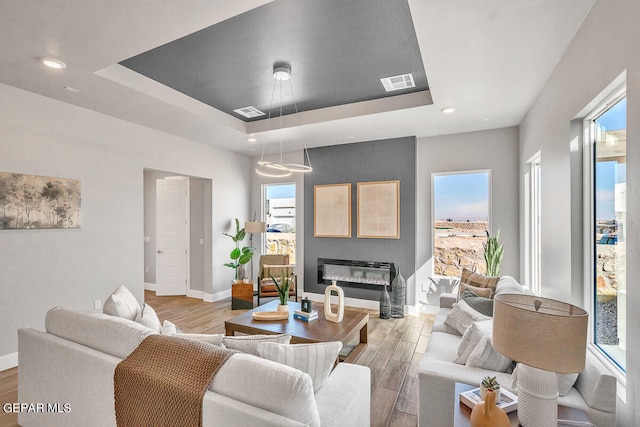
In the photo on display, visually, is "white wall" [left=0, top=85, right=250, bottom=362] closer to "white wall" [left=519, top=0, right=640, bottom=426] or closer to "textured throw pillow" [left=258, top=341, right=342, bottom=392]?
"textured throw pillow" [left=258, top=341, right=342, bottom=392]

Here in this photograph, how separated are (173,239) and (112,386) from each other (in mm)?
4881

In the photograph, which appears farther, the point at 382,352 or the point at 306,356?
the point at 382,352

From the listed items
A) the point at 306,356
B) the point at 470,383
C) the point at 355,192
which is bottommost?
the point at 470,383

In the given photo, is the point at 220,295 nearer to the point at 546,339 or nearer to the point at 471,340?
the point at 471,340

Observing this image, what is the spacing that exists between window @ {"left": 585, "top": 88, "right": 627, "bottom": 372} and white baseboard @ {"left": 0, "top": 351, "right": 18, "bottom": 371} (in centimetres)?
504

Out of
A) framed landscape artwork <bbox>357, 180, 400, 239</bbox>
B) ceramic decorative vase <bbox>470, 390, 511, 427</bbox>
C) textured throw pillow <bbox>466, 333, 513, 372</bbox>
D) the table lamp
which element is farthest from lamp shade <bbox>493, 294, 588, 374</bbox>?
framed landscape artwork <bbox>357, 180, 400, 239</bbox>

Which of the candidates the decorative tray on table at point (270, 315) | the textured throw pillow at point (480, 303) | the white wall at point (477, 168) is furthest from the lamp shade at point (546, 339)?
the white wall at point (477, 168)

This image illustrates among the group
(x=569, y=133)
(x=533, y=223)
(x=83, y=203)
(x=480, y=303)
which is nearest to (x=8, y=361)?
(x=83, y=203)

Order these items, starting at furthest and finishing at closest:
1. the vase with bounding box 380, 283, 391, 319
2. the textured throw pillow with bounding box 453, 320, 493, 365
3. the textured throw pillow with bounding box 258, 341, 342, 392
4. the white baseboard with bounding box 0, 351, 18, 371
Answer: the vase with bounding box 380, 283, 391, 319 < the white baseboard with bounding box 0, 351, 18, 371 < the textured throw pillow with bounding box 453, 320, 493, 365 < the textured throw pillow with bounding box 258, 341, 342, 392

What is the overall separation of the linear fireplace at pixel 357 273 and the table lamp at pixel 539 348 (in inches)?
150

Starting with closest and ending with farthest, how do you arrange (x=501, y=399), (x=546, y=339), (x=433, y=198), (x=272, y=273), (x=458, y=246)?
(x=546, y=339), (x=501, y=399), (x=458, y=246), (x=433, y=198), (x=272, y=273)

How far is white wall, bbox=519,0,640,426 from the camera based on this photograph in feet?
4.87

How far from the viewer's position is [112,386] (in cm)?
174

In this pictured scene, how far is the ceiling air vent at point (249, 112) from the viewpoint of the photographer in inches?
170
